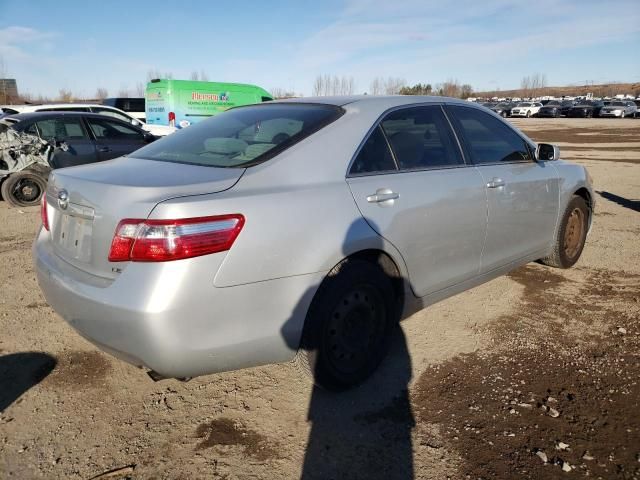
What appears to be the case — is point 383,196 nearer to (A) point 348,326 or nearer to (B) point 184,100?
(A) point 348,326

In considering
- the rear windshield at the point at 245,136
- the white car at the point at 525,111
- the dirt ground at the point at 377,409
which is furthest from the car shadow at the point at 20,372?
the white car at the point at 525,111

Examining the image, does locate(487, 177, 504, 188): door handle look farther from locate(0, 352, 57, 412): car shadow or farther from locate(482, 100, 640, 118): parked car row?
locate(482, 100, 640, 118): parked car row

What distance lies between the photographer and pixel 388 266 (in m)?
2.89

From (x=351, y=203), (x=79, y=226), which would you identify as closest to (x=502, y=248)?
(x=351, y=203)

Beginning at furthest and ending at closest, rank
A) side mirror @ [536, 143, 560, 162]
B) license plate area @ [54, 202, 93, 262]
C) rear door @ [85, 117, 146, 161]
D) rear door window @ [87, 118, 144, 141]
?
rear door window @ [87, 118, 144, 141]
rear door @ [85, 117, 146, 161]
side mirror @ [536, 143, 560, 162]
license plate area @ [54, 202, 93, 262]

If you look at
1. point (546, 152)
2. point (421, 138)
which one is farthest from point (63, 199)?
point (546, 152)

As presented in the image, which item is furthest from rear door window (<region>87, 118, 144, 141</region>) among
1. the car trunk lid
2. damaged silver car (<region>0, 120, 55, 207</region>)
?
the car trunk lid

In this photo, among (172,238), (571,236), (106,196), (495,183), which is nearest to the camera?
(172,238)

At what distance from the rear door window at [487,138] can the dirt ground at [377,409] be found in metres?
1.23

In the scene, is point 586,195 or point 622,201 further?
point 622,201

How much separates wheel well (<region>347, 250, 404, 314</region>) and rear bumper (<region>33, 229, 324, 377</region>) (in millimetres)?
387

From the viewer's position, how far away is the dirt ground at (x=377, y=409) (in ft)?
7.55

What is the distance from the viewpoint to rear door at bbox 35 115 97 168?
27.8 ft

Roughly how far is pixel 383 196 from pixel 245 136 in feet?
3.04
